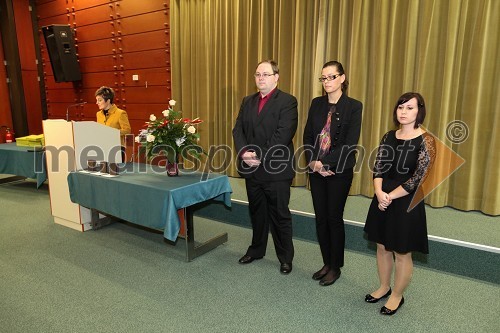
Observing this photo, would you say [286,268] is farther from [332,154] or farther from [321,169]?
[332,154]

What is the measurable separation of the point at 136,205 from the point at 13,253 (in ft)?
4.13

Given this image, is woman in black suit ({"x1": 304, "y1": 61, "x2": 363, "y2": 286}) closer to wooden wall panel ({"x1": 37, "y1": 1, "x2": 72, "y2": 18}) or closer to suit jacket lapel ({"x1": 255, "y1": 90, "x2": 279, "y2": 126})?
suit jacket lapel ({"x1": 255, "y1": 90, "x2": 279, "y2": 126})

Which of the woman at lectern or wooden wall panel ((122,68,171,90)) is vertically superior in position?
wooden wall panel ((122,68,171,90))

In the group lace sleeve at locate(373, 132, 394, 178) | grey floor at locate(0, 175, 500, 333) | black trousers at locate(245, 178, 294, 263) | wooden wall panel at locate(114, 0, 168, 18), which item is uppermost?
wooden wall panel at locate(114, 0, 168, 18)

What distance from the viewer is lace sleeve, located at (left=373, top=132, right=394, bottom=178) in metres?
2.07

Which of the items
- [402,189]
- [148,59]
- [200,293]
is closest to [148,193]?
[200,293]

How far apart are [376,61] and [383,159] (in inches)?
89.7

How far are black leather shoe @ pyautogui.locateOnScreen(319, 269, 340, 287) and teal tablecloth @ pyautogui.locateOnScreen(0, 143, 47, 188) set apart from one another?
3.81m

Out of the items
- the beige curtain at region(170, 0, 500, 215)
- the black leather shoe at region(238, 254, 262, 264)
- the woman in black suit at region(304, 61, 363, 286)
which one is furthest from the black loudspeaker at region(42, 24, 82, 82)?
the woman in black suit at region(304, 61, 363, 286)

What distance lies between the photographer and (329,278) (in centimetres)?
254

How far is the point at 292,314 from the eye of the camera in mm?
2182

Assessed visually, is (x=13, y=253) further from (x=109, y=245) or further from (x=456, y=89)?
(x=456, y=89)

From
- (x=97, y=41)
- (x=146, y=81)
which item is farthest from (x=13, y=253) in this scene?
(x=97, y=41)

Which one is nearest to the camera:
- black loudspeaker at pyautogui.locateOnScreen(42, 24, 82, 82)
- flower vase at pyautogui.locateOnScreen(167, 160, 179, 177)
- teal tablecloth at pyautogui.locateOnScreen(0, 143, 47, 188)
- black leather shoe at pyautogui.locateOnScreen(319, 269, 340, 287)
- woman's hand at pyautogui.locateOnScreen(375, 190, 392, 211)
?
woman's hand at pyautogui.locateOnScreen(375, 190, 392, 211)
